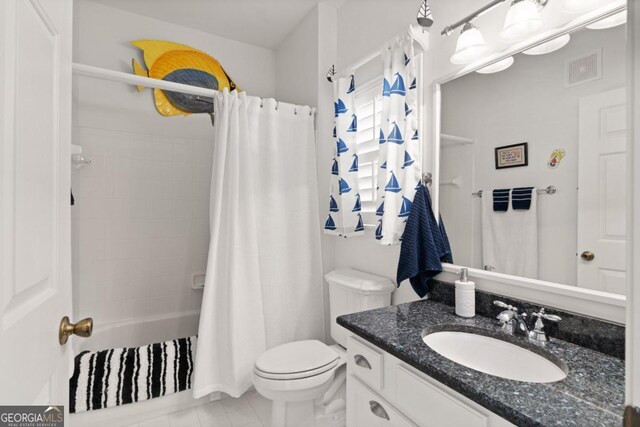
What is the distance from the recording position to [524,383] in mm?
757

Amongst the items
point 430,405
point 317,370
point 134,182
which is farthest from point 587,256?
point 134,182

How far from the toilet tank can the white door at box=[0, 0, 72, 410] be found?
121cm

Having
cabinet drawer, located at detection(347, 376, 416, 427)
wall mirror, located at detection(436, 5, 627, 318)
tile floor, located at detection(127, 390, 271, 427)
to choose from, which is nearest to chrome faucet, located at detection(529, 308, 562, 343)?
wall mirror, located at detection(436, 5, 627, 318)

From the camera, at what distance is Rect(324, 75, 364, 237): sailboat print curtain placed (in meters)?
1.87

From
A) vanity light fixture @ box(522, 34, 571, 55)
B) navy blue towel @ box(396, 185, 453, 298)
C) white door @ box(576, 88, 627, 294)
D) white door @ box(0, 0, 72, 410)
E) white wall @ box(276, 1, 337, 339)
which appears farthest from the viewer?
white wall @ box(276, 1, 337, 339)

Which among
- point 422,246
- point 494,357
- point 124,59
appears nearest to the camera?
point 494,357

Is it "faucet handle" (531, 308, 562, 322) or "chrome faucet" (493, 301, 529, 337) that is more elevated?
"faucet handle" (531, 308, 562, 322)

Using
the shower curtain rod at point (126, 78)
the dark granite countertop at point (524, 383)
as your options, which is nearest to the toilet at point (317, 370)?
the dark granite countertop at point (524, 383)

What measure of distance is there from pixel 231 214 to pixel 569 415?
1604mm

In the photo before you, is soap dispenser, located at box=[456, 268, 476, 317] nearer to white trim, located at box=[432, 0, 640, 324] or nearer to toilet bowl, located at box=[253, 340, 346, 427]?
white trim, located at box=[432, 0, 640, 324]

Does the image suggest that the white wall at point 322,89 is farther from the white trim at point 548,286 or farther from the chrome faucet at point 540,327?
the chrome faucet at point 540,327

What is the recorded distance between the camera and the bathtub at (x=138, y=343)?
166cm

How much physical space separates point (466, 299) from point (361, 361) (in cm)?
46

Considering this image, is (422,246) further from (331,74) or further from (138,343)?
(138,343)
